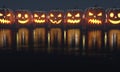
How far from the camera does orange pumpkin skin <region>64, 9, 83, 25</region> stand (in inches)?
1103

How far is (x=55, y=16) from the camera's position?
1126 inches

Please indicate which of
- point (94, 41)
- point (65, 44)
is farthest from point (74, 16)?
point (65, 44)

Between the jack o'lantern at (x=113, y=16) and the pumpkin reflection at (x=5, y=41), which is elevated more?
the jack o'lantern at (x=113, y=16)

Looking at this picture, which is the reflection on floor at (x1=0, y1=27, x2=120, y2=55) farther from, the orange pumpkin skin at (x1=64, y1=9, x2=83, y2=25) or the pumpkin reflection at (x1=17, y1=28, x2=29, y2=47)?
the orange pumpkin skin at (x1=64, y1=9, x2=83, y2=25)

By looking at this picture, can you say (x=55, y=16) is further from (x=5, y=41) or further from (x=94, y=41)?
(x=94, y=41)

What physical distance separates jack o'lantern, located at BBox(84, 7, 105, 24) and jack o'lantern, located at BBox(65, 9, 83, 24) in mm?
524

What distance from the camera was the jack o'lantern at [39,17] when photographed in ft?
95.1

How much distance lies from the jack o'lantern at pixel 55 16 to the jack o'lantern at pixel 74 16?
0.46 metres

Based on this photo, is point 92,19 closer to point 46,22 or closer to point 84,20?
point 84,20

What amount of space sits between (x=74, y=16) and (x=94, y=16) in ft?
5.02

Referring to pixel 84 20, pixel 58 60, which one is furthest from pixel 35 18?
pixel 58 60

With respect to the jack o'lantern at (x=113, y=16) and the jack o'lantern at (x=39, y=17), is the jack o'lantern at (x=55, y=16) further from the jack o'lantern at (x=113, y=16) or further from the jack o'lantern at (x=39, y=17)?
the jack o'lantern at (x=113, y=16)

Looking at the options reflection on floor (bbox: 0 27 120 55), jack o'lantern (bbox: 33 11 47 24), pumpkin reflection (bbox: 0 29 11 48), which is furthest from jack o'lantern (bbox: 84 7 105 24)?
pumpkin reflection (bbox: 0 29 11 48)

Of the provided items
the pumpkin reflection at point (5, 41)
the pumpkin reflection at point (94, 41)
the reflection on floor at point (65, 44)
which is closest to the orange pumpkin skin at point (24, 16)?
the pumpkin reflection at point (5, 41)
